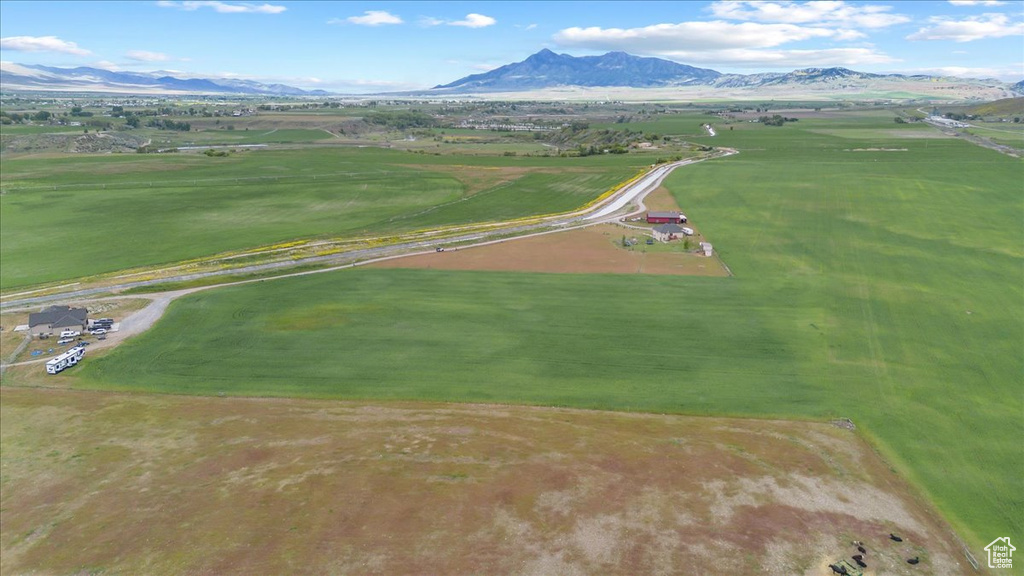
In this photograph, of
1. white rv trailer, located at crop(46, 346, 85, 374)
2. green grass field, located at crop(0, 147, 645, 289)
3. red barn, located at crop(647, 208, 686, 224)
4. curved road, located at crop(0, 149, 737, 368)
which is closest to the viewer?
white rv trailer, located at crop(46, 346, 85, 374)

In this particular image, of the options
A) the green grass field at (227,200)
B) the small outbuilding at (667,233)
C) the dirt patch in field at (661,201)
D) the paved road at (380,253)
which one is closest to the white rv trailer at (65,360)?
the paved road at (380,253)

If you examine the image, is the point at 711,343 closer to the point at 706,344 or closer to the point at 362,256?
the point at 706,344

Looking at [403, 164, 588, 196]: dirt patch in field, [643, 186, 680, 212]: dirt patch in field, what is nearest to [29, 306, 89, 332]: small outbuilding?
[403, 164, 588, 196]: dirt patch in field

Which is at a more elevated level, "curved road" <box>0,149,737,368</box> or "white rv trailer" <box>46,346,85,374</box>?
"curved road" <box>0,149,737,368</box>

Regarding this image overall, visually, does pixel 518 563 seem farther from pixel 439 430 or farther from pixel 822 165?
pixel 822 165

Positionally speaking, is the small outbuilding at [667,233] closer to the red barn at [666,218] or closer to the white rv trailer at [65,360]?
the red barn at [666,218]

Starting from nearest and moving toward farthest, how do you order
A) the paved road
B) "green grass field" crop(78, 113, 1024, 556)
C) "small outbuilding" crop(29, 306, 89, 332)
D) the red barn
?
"green grass field" crop(78, 113, 1024, 556)
"small outbuilding" crop(29, 306, 89, 332)
the paved road
the red barn

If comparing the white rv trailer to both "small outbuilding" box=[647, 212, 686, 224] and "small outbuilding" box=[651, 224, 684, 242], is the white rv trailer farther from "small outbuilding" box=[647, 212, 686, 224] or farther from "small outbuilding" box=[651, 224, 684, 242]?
"small outbuilding" box=[647, 212, 686, 224]
